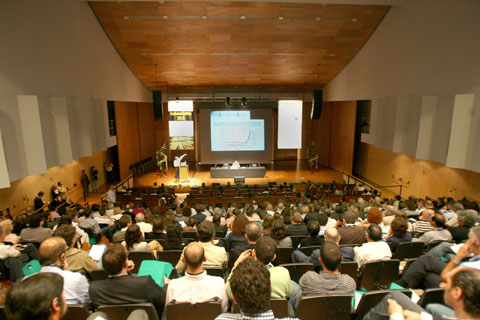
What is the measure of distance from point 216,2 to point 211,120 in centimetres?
733

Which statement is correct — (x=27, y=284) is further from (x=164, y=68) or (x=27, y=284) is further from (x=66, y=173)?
(x=164, y=68)

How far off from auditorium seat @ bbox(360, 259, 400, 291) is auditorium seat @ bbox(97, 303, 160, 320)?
2274mm

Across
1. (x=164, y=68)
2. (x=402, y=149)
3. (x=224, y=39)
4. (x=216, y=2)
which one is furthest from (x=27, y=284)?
(x=164, y=68)

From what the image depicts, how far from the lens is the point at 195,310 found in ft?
7.44

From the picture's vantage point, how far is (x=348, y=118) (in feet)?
51.7

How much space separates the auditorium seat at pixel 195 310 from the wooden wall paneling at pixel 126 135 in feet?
42.9

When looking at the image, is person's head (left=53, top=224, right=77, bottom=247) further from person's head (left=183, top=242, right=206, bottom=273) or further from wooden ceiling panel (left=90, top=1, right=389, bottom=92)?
wooden ceiling panel (left=90, top=1, right=389, bottom=92)

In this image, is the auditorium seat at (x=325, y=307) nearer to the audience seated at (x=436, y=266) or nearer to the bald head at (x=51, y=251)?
the audience seated at (x=436, y=266)

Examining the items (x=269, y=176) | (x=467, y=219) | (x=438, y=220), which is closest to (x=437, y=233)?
→ (x=438, y=220)

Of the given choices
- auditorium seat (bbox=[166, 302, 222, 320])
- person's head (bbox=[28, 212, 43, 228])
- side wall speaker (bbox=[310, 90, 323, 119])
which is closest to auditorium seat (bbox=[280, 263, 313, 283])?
auditorium seat (bbox=[166, 302, 222, 320])

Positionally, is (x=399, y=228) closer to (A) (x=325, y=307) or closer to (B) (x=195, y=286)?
(A) (x=325, y=307)

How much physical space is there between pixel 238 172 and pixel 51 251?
12310mm

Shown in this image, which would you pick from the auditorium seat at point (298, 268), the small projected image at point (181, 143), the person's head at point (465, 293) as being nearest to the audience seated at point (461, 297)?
the person's head at point (465, 293)

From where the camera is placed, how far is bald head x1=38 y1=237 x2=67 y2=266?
252 centimetres
